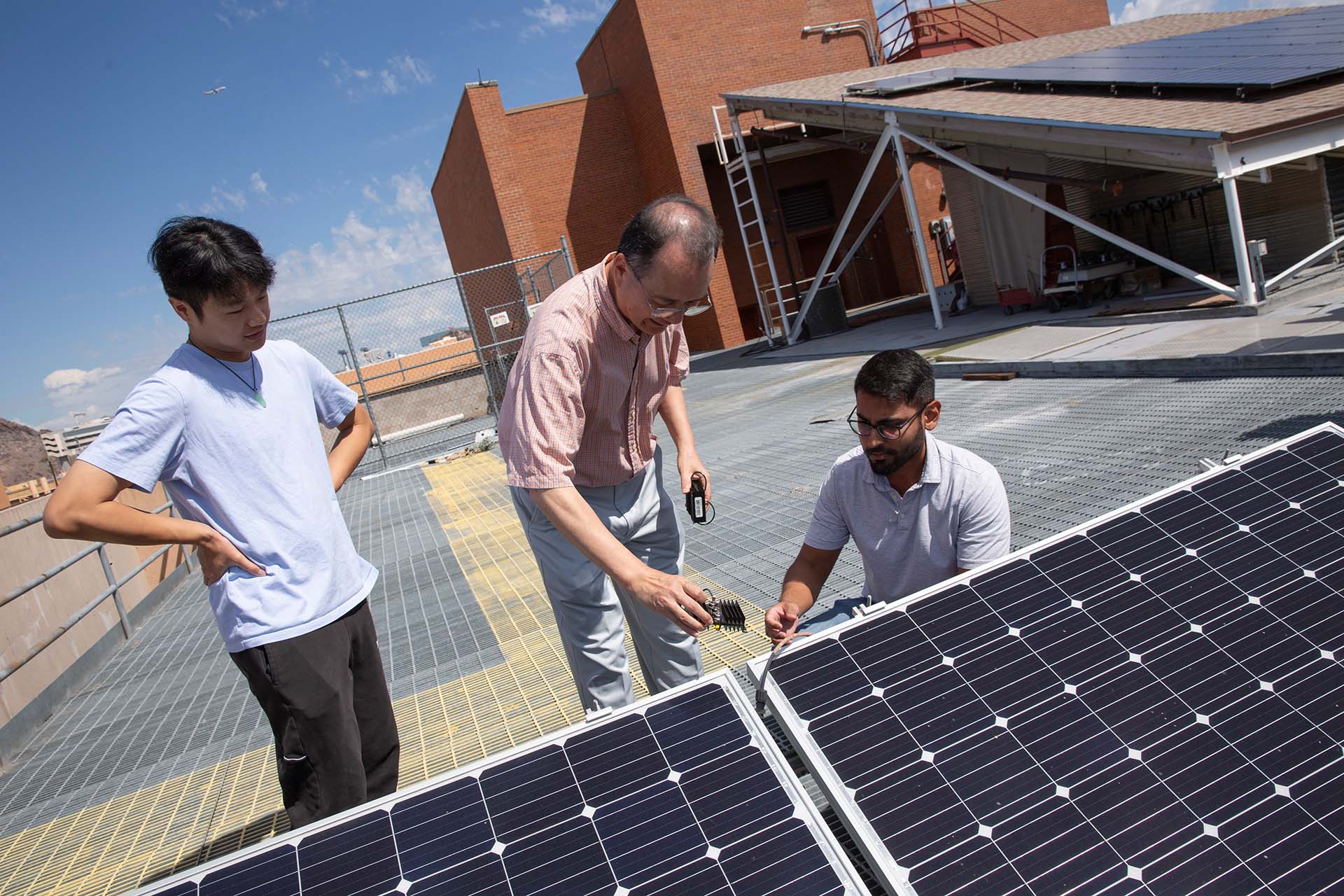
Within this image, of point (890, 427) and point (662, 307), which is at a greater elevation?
point (662, 307)

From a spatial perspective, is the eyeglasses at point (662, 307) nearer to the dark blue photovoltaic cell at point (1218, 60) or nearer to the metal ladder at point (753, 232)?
the dark blue photovoltaic cell at point (1218, 60)

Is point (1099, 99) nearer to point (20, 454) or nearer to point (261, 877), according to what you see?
point (261, 877)

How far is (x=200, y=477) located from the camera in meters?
2.56

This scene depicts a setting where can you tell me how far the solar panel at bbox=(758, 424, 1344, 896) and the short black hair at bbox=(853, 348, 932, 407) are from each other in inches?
29.3

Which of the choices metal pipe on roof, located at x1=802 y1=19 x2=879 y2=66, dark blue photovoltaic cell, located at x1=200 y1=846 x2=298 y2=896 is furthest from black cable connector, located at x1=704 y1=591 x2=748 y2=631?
metal pipe on roof, located at x1=802 y1=19 x2=879 y2=66

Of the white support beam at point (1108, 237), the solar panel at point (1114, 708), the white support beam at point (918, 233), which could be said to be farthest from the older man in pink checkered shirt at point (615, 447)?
the white support beam at point (918, 233)

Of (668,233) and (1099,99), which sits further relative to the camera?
(1099,99)

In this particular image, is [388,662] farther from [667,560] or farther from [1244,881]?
[1244,881]

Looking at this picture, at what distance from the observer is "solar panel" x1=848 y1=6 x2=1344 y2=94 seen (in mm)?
11180

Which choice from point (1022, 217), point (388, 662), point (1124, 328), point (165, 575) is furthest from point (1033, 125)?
point (165, 575)

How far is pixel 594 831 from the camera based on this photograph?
1.81m

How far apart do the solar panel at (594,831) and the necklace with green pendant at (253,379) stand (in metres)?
1.41

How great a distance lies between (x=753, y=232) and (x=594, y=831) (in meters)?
26.5

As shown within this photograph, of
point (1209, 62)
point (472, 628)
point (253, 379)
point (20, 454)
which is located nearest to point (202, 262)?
point (253, 379)
